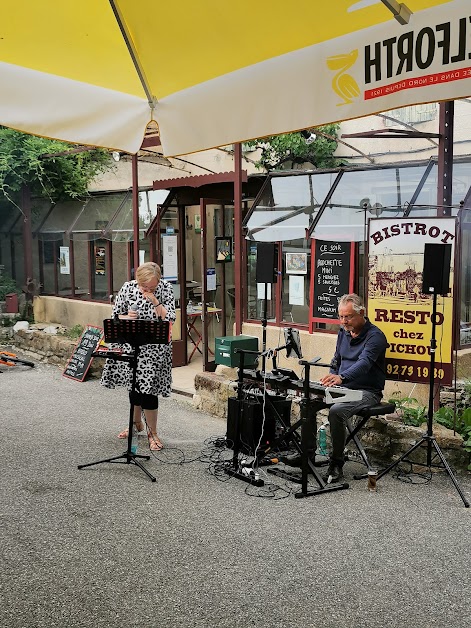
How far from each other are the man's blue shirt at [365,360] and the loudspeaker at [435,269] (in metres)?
0.61

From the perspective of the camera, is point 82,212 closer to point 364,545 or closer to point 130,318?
point 130,318

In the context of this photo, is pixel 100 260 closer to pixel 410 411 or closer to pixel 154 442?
pixel 154 442

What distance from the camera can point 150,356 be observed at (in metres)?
6.47

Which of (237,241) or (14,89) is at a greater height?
(14,89)

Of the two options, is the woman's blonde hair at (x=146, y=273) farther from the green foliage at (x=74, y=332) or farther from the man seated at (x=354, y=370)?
the green foliage at (x=74, y=332)

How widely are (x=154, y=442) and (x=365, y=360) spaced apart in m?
2.19

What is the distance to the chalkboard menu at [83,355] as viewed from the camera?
33.1 ft

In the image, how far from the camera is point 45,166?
A: 1362 centimetres

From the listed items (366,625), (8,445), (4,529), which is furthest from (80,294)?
(366,625)

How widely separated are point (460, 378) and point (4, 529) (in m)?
4.63

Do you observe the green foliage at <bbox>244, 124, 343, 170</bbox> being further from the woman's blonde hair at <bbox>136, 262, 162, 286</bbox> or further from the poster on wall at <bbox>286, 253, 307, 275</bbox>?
the woman's blonde hair at <bbox>136, 262, 162, 286</bbox>

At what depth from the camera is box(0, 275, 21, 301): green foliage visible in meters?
14.1

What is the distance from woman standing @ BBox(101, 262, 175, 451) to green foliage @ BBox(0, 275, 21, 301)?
8.21 m

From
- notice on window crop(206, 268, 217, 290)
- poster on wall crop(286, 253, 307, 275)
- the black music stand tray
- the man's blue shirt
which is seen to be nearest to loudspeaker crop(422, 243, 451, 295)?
the man's blue shirt
